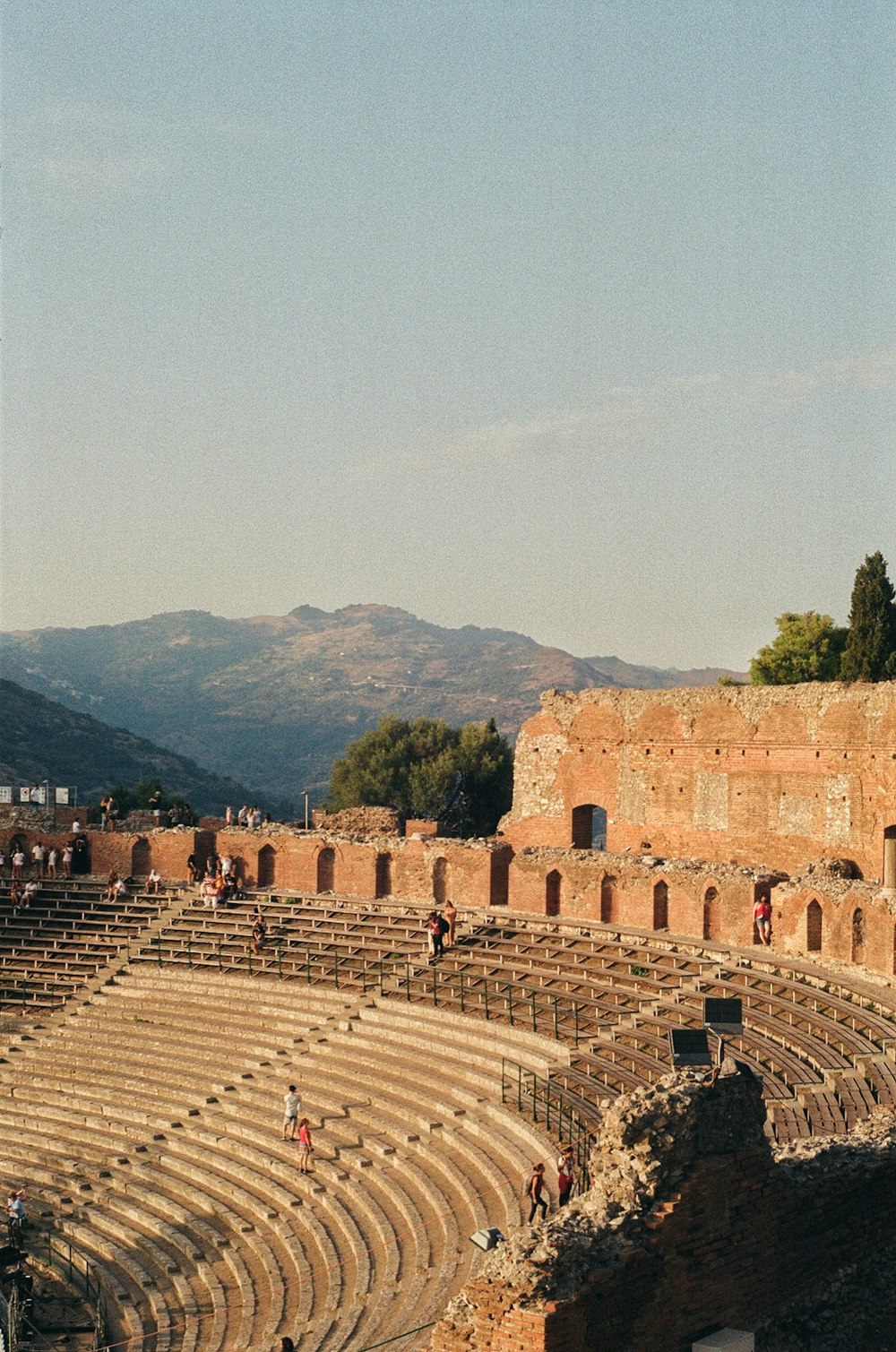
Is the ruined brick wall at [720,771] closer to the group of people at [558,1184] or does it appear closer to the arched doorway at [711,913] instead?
the arched doorway at [711,913]

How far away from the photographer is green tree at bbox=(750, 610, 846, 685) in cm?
4259

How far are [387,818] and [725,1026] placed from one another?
2377 centimetres

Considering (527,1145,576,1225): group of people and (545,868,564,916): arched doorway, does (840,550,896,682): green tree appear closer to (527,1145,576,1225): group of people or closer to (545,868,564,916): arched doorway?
(545,868,564,916): arched doorway

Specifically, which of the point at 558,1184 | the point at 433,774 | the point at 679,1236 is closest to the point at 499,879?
the point at 558,1184

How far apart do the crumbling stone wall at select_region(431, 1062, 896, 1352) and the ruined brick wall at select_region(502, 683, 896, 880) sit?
17.0 m

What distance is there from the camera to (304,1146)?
20.6 metres

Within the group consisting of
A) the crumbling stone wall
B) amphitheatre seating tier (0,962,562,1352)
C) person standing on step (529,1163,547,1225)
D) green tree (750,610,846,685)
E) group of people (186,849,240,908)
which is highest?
green tree (750,610,846,685)

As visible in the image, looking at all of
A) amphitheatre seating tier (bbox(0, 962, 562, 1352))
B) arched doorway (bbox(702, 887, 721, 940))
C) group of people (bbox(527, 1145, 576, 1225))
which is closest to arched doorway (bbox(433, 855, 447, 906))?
amphitheatre seating tier (bbox(0, 962, 562, 1352))

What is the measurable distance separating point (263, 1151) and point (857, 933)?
9.82 metres

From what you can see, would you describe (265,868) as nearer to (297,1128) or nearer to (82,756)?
(297,1128)

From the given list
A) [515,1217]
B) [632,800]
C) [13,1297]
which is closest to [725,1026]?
[515,1217]

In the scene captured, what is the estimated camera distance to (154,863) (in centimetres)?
3531

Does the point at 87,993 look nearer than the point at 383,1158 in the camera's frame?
No

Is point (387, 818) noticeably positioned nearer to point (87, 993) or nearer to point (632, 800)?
point (632, 800)
